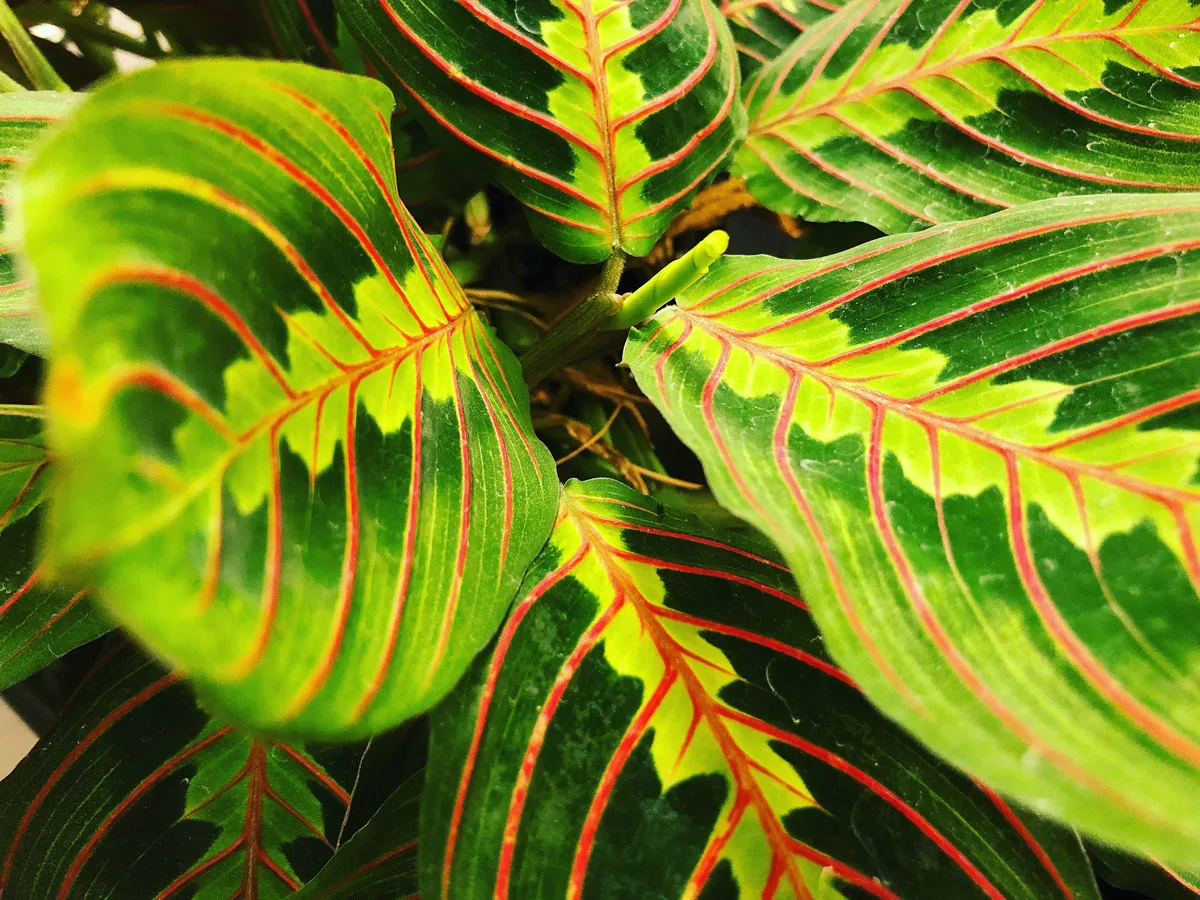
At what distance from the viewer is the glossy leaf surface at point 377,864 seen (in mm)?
490

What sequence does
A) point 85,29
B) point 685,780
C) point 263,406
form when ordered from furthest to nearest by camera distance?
point 85,29
point 685,780
point 263,406

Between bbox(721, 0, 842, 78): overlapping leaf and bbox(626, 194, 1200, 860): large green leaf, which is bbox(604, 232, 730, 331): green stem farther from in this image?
bbox(721, 0, 842, 78): overlapping leaf

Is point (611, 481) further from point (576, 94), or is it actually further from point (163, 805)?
point (163, 805)

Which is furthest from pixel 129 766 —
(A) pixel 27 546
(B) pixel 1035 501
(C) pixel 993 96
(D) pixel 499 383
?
(C) pixel 993 96

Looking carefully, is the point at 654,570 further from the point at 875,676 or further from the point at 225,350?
the point at 225,350

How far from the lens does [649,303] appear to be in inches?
21.2

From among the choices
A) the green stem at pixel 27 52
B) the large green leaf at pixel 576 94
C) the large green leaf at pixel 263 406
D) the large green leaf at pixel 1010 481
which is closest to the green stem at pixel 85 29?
the green stem at pixel 27 52

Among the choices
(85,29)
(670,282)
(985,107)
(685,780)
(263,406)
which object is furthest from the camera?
(85,29)

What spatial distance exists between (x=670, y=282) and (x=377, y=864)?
1.39 feet

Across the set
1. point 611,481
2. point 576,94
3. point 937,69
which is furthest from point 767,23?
point 611,481

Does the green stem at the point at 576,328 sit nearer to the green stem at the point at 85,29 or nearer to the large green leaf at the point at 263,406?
the large green leaf at the point at 263,406

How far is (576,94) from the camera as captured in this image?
53 cm

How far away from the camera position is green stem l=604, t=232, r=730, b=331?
48 cm

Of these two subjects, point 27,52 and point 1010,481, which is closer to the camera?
point 1010,481
